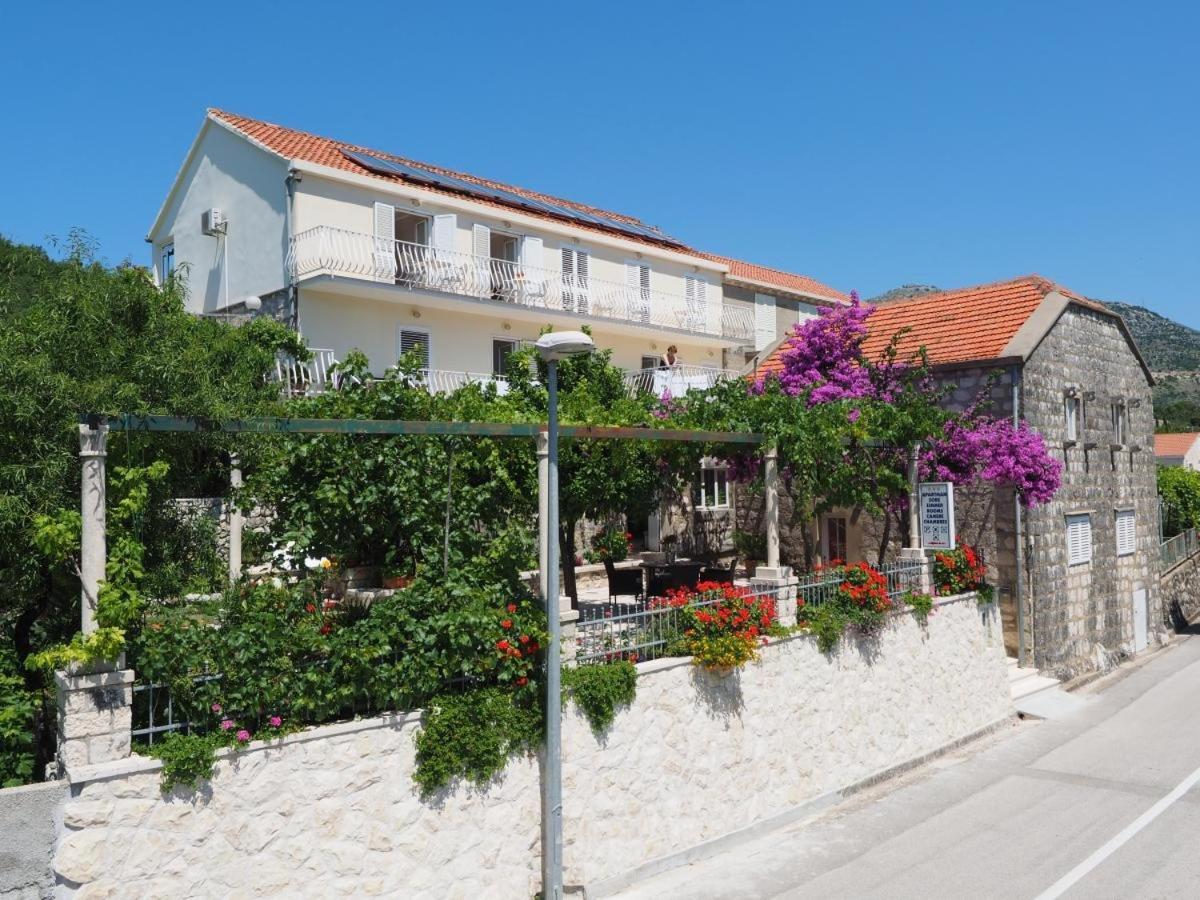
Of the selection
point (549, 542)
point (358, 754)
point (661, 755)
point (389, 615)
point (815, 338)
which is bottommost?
point (661, 755)

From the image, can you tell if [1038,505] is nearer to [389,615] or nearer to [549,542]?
[549,542]

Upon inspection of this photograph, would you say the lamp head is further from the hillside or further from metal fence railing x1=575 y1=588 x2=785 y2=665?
the hillside

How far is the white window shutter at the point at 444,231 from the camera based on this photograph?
22.8 m

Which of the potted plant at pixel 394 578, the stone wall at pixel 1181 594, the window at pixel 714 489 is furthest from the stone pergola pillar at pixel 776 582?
the stone wall at pixel 1181 594

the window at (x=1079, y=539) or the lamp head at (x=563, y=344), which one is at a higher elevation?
the lamp head at (x=563, y=344)

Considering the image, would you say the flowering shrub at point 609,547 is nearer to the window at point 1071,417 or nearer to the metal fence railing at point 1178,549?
the window at point 1071,417

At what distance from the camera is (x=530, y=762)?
8133 mm

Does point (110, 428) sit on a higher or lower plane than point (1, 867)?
higher

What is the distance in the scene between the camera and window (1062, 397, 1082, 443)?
745 inches

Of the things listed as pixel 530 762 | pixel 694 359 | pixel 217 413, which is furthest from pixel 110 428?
pixel 694 359

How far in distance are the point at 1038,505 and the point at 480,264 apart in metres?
14.0

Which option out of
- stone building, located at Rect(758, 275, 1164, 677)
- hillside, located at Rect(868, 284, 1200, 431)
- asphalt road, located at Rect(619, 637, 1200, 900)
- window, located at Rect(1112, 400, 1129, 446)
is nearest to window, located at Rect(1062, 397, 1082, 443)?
stone building, located at Rect(758, 275, 1164, 677)

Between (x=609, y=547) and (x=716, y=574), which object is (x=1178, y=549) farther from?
(x=716, y=574)

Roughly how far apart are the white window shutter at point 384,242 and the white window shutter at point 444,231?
3.61ft
